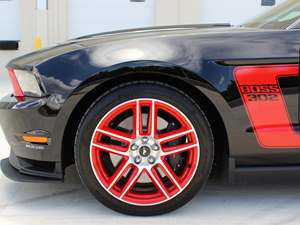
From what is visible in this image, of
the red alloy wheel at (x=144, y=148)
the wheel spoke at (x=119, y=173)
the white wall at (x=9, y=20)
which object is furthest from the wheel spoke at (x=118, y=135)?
the white wall at (x=9, y=20)

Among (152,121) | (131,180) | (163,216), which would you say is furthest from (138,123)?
(163,216)

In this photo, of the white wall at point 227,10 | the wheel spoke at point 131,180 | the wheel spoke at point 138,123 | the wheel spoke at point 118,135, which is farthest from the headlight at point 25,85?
the white wall at point 227,10

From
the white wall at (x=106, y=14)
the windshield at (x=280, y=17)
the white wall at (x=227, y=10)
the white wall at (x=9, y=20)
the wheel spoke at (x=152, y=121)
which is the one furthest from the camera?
the white wall at (x=9, y=20)

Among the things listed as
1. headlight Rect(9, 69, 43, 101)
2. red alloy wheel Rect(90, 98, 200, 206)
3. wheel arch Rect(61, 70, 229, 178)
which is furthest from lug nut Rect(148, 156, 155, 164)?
headlight Rect(9, 69, 43, 101)

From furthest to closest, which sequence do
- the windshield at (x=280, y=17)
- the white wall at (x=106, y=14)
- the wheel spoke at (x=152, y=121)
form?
the white wall at (x=106, y=14) → the windshield at (x=280, y=17) → the wheel spoke at (x=152, y=121)

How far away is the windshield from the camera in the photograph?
3078 millimetres

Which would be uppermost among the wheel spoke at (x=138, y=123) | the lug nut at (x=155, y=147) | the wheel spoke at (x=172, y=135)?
the wheel spoke at (x=138, y=123)

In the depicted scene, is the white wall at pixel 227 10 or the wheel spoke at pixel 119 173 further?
the white wall at pixel 227 10

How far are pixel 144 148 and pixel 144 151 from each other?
18 millimetres

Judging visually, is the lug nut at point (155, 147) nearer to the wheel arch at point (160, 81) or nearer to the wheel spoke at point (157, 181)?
the wheel spoke at point (157, 181)

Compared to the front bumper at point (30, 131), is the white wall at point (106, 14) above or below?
above

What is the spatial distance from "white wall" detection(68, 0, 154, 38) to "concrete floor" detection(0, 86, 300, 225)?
7646 millimetres

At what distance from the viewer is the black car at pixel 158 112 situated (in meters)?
2.77

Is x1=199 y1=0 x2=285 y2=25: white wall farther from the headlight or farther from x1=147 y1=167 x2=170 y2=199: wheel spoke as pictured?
x1=147 y1=167 x2=170 y2=199: wheel spoke
